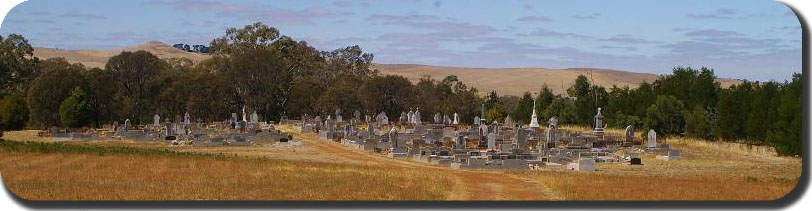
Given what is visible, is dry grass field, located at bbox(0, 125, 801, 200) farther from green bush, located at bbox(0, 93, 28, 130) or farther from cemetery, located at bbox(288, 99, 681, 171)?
green bush, located at bbox(0, 93, 28, 130)

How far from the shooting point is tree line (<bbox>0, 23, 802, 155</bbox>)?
4891cm

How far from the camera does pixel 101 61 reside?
14062 centimetres

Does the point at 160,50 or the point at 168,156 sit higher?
A: the point at 160,50

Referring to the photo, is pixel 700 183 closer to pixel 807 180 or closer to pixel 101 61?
pixel 807 180

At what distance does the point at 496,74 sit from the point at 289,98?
3605 inches

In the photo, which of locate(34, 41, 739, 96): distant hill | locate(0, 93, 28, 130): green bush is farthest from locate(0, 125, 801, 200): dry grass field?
locate(34, 41, 739, 96): distant hill

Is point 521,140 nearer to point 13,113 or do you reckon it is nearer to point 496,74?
point 13,113

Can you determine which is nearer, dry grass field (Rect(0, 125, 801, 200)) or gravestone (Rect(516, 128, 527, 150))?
dry grass field (Rect(0, 125, 801, 200))

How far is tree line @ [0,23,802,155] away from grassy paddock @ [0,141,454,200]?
76.4ft

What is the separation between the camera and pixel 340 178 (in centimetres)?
2250

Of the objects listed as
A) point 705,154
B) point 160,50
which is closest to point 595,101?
point 705,154

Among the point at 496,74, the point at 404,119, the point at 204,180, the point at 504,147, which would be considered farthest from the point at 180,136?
the point at 496,74

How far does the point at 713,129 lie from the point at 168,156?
31.8 metres

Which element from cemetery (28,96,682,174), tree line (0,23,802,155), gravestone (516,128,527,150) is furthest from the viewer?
tree line (0,23,802,155)
